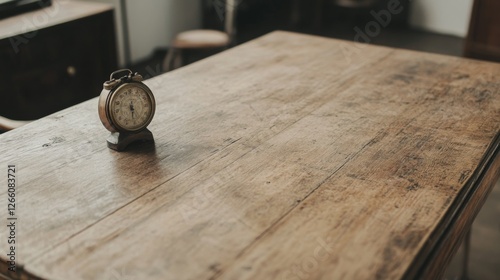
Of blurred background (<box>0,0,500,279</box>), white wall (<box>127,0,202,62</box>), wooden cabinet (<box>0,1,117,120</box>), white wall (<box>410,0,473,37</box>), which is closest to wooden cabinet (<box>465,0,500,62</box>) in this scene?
blurred background (<box>0,0,500,279</box>)

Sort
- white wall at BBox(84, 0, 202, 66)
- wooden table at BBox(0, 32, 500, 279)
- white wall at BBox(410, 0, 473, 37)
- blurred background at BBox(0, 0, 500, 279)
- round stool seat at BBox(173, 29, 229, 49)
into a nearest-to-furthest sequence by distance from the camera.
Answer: wooden table at BBox(0, 32, 500, 279), blurred background at BBox(0, 0, 500, 279), round stool seat at BBox(173, 29, 229, 49), white wall at BBox(84, 0, 202, 66), white wall at BBox(410, 0, 473, 37)

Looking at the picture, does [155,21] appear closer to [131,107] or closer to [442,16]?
[442,16]

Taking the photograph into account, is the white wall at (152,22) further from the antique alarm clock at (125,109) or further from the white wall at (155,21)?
the antique alarm clock at (125,109)

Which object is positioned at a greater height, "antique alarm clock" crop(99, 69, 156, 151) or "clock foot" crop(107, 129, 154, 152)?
"antique alarm clock" crop(99, 69, 156, 151)

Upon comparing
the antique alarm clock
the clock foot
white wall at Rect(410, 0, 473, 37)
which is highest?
Answer: the antique alarm clock

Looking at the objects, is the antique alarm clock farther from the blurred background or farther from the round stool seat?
the round stool seat

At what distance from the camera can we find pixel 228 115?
1844mm

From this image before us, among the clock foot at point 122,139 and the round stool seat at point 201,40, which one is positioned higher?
the clock foot at point 122,139

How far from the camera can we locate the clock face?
5.10ft

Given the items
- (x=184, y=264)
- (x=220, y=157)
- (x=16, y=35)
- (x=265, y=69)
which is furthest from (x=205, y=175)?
(x=16, y=35)

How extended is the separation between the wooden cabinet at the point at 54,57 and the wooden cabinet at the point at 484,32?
7.44 feet

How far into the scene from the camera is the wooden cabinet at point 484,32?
3.86 metres

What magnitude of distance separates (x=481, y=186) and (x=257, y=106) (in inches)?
28.1

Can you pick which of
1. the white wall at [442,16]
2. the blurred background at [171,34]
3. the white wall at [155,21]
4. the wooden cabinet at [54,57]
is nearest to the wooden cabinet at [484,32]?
the blurred background at [171,34]
